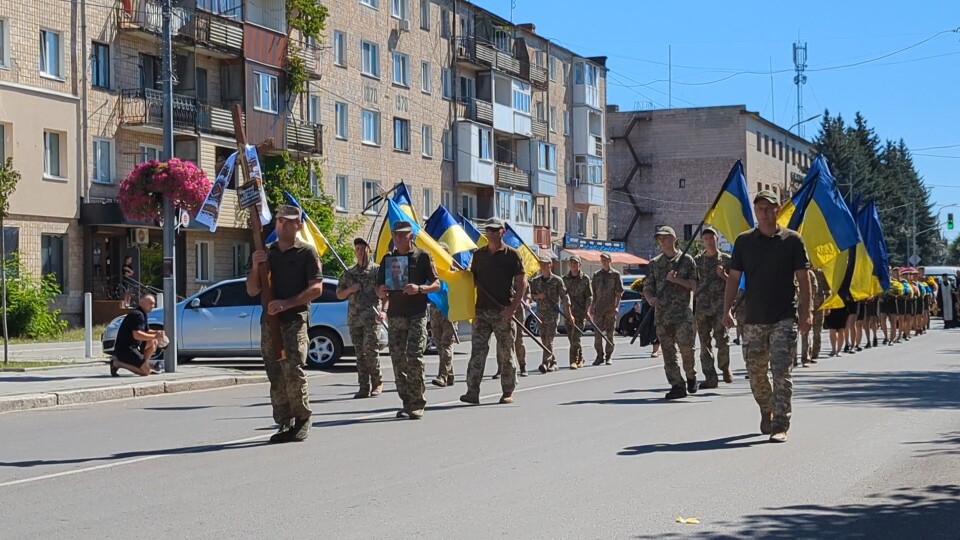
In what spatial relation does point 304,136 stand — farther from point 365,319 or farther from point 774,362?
point 774,362

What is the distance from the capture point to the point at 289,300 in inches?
417

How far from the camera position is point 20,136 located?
35438mm

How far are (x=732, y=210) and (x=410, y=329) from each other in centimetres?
567

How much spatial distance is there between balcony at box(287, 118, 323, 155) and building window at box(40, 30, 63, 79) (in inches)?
396

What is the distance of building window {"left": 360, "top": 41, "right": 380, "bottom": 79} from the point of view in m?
50.9

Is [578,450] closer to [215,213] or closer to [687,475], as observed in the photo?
[687,475]

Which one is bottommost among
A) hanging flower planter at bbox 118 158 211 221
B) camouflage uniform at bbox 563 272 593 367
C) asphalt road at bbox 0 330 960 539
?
asphalt road at bbox 0 330 960 539

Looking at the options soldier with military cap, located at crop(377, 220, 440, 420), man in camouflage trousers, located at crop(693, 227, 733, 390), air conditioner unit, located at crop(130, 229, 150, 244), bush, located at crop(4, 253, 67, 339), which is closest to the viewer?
soldier with military cap, located at crop(377, 220, 440, 420)

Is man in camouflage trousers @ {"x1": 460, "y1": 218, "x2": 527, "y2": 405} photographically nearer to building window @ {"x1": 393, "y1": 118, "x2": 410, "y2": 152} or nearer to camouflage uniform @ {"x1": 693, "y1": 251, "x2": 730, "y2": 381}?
camouflage uniform @ {"x1": 693, "y1": 251, "x2": 730, "y2": 381}

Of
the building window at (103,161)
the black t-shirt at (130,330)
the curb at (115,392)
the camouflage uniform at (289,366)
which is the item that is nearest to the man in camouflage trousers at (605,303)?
the curb at (115,392)

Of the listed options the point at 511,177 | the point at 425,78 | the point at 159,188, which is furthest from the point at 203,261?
the point at 159,188

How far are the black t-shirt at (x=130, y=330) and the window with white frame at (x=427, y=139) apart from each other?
36.4 m

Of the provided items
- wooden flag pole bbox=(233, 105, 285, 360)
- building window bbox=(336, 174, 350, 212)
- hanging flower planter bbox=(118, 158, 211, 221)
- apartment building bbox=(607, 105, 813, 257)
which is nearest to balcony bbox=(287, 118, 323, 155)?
building window bbox=(336, 174, 350, 212)

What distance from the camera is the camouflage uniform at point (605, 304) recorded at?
76.2 ft
